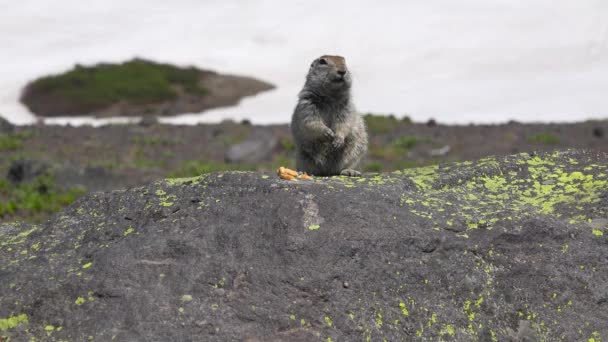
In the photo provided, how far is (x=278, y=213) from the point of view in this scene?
6.01 meters

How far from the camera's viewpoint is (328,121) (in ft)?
30.5

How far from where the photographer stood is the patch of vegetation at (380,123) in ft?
102

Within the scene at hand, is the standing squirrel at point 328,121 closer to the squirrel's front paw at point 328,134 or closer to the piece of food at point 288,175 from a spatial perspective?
the squirrel's front paw at point 328,134

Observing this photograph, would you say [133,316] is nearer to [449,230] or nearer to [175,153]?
[449,230]

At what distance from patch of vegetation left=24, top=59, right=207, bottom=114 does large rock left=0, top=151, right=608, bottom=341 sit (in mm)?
35783

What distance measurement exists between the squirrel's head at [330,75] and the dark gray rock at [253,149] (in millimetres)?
16178

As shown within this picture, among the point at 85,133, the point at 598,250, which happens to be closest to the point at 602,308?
the point at 598,250

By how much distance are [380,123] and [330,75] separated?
2332 cm

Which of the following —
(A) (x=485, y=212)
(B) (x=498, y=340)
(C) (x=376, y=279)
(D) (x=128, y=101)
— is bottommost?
(B) (x=498, y=340)

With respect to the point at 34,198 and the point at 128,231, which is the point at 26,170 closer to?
the point at 34,198

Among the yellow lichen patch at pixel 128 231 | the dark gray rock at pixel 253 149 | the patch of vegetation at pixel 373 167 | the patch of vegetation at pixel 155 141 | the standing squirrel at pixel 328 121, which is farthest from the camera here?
the patch of vegetation at pixel 155 141

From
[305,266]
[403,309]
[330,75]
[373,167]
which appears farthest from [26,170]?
[403,309]

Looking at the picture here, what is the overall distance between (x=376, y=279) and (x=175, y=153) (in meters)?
22.1

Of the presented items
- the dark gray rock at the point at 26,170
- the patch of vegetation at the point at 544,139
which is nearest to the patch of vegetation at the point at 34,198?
the dark gray rock at the point at 26,170
